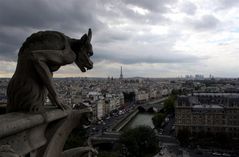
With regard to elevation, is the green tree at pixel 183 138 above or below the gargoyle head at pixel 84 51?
below

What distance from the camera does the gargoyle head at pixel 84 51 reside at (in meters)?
4.34

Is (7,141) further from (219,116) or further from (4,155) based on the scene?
(219,116)

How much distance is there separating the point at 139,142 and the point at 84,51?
86.8ft

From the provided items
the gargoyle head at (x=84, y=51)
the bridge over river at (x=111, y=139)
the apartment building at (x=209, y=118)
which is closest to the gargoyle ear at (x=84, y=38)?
the gargoyle head at (x=84, y=51)

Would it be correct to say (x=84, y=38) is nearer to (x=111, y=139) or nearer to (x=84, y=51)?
(x=84, y=51)

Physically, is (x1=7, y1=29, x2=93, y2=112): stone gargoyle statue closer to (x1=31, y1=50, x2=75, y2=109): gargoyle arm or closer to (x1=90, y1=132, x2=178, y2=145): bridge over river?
(x1=31, y1=50, x2=75, y2=109): gargoyle arm

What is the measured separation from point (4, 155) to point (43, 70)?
141 cm

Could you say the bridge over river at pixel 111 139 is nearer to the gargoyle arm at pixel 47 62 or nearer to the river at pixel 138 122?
the river at pixel 138 122

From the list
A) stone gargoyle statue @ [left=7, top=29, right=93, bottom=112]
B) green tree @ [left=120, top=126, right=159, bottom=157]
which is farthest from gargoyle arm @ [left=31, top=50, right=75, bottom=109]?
green tree @ [left=120, top=126, right=159, bottom=157]

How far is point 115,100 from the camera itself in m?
84.2

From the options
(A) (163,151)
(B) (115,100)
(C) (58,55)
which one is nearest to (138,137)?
(A) (163,151)

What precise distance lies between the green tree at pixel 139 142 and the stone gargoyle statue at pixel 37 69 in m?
25.7

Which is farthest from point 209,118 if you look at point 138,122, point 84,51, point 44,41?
point 44,41

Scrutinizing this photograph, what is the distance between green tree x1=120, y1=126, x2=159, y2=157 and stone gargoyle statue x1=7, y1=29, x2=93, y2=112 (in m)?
25.7
